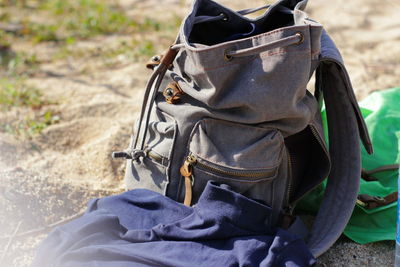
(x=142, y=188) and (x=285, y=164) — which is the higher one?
(x=285, y=164)

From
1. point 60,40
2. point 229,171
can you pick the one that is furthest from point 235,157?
point 60,40

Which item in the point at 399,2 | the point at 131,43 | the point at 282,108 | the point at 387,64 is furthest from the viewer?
the point at 399,2

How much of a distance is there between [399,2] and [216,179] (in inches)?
111

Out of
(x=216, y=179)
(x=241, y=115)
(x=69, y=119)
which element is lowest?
(x=69, y=119)

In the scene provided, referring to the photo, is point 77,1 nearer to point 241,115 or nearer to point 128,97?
point 128,97

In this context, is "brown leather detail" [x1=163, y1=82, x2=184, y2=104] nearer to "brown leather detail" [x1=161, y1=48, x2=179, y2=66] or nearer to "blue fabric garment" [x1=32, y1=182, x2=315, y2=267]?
"brown leather detail" [x1=161, y1=48, x2=179, y2=66]

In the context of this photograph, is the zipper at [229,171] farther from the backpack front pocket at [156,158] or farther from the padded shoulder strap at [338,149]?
the padded shoulder strap at [338,149]

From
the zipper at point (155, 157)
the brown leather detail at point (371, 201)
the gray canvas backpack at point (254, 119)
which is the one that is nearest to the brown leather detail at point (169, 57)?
the gray canvas backpack at point (254, 119)

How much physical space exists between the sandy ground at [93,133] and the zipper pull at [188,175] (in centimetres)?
45

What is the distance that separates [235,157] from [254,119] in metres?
0.12

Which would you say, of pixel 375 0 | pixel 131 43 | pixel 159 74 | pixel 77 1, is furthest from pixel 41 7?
pixel 159 74

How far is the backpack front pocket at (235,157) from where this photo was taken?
1.52 meters

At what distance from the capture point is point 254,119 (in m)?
1.48

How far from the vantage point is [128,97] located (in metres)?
2.76
